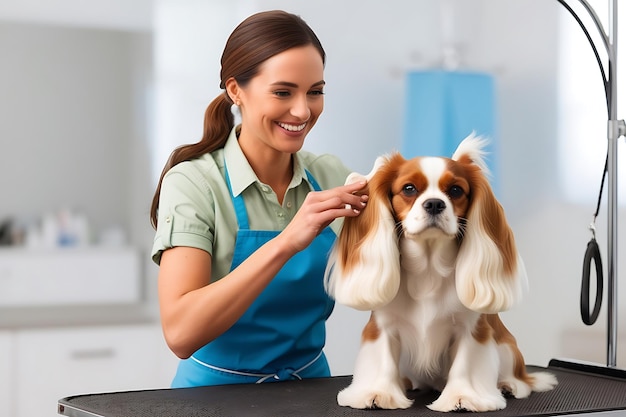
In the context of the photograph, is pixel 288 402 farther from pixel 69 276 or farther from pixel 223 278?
pixel 69 276

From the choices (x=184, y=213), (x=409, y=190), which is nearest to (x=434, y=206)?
(x=409, y=190)

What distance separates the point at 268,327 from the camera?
171 cm

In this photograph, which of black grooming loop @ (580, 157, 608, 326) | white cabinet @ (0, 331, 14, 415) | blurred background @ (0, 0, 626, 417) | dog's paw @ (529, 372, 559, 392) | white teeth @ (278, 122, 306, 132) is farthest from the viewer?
white cabinet @ (0, 331, 14, 415)

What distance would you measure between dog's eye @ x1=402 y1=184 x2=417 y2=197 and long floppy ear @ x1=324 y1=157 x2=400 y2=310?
0.12ft

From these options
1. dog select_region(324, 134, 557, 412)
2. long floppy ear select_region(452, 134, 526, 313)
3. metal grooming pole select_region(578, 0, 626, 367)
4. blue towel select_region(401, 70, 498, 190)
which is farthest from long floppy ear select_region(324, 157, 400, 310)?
blue towel select_region(401, 70, 498, 190)

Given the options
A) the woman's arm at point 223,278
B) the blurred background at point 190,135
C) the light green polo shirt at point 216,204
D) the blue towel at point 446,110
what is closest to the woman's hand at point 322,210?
the woman's arm at point 223,278

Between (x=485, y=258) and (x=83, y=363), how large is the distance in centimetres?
273

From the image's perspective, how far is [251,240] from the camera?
170 cm

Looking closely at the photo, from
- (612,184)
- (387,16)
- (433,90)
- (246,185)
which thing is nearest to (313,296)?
(246,185)

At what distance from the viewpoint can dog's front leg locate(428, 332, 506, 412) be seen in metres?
1.33

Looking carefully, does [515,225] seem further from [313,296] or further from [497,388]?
[497,388]

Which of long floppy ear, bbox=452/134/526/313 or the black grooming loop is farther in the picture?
the black grooming loop

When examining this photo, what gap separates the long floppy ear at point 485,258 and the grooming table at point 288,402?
0.56 ft

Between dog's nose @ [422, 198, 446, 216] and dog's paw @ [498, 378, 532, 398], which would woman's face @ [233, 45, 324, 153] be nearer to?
dog's nose @ [422, 198, 446, 216]
